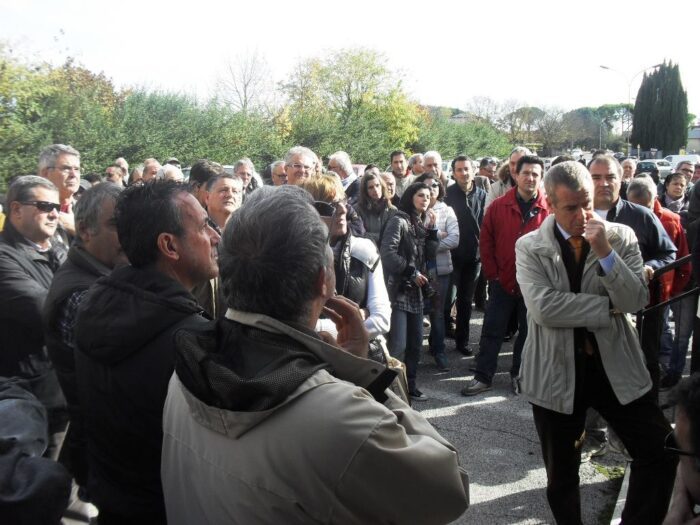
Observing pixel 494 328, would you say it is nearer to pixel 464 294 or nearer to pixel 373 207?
pixel 464 294

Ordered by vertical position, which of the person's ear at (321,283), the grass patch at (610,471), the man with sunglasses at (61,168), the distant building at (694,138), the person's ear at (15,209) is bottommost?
the grass patch at (610,471)

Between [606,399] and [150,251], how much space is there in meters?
2.26

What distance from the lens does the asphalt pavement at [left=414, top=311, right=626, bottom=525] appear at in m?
3.63

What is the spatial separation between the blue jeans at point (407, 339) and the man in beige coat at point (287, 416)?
399cm

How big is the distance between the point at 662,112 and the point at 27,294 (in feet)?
255

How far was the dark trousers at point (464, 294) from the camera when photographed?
6.83 meters

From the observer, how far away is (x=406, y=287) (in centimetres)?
554

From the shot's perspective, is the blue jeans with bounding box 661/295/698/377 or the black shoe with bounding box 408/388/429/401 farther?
the blue jeans with bounding box 661/295/698/377

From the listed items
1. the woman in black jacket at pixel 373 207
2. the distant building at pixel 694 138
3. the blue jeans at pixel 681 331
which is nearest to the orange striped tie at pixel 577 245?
the woman in black jacket at pixel 373 207

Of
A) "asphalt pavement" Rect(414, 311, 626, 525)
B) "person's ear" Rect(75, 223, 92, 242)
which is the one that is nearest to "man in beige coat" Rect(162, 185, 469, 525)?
"person's ear" Rect(75, 223, 92, 242)

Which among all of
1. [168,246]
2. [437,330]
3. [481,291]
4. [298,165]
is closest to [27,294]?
[168,246]

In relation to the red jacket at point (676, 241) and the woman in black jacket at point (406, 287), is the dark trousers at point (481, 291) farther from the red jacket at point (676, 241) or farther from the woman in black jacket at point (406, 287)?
the red jacket at point (676, 241)

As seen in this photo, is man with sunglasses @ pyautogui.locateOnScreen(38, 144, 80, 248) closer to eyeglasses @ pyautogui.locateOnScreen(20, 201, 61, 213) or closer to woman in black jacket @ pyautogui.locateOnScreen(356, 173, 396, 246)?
eyeglasses @ pyautogui.locateOnScreen(20, 201, 61, 213)

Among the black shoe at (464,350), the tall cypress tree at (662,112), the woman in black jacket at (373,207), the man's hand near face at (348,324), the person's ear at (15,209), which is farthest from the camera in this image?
the tall cypress tree at (662,112)
